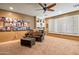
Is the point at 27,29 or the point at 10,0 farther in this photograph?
the point at 27,29

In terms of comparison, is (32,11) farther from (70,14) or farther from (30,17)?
(70,14)

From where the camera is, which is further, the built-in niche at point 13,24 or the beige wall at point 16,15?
the beige wall at point 16,15

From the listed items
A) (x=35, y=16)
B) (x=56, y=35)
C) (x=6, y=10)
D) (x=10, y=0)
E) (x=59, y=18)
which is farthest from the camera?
(x=59, y=18)

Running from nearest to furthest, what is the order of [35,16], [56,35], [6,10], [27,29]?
[27,29]
[35,16]
[6,10]
[56,35]

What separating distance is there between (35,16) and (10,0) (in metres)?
1.47

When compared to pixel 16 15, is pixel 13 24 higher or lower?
lower

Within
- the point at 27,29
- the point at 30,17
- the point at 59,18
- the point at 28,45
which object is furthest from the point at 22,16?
the point at 59,18

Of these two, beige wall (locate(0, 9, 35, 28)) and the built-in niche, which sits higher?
beige wall (locate(0, 9, 35, 28))

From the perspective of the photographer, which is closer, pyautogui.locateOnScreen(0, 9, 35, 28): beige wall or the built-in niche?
the built-in niche

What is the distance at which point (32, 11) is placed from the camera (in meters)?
4.27

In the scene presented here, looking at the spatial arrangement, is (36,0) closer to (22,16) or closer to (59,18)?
(22,16)

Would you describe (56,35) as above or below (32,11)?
below

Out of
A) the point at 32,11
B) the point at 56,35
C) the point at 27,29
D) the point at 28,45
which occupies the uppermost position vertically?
the point at 32,11

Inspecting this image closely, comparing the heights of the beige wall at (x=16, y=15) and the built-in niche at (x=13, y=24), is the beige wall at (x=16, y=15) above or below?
above
